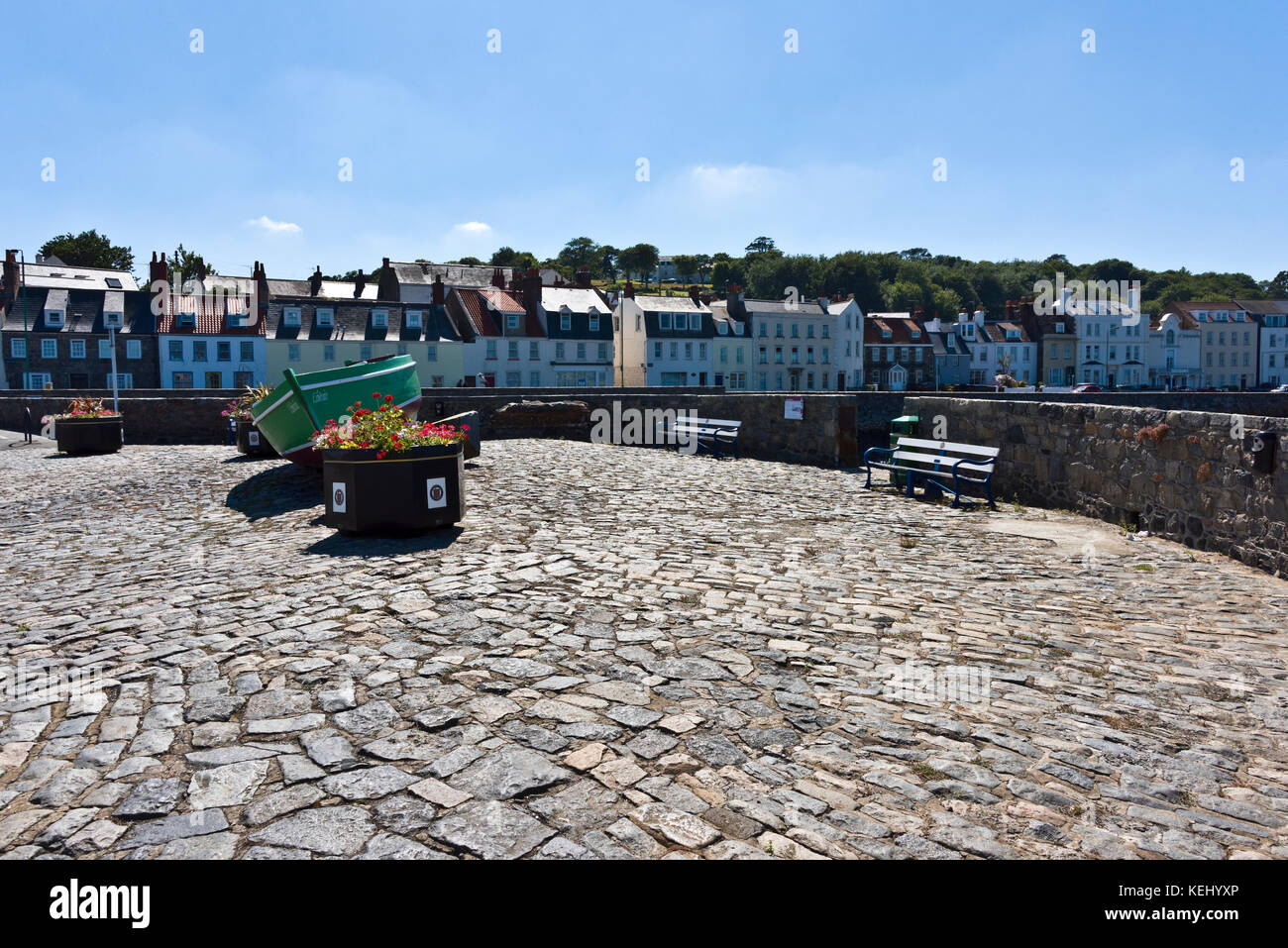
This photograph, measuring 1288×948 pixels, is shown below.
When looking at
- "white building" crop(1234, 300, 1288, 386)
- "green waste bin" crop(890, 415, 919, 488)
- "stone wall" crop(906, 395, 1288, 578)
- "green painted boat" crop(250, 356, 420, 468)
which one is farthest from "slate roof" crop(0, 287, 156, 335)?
"white building" crop(1234, 300, 1288, 386)

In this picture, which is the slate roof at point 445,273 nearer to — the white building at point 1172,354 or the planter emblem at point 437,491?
the planter emblem at point 437,491

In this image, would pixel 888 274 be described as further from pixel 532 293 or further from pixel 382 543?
pixel 382 543

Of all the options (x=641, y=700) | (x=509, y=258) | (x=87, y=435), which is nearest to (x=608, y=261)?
(x=509, y=258)

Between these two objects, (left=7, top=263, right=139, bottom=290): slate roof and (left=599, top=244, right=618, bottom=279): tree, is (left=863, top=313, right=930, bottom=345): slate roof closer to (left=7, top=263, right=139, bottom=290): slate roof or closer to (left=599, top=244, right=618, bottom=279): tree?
(left=7, top=263, right=139, bottom=290): slate roof

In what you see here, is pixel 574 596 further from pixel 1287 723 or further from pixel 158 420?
pixel 158 420

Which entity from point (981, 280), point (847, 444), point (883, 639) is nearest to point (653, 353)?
point (847, 444)

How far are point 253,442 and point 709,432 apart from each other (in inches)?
369

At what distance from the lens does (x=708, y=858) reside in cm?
313

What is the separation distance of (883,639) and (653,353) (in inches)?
2343

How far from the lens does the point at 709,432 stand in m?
19.5

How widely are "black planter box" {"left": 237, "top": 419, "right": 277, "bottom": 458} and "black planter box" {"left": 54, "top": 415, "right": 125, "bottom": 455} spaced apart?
4.89 meters

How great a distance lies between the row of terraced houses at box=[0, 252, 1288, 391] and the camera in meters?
54.6

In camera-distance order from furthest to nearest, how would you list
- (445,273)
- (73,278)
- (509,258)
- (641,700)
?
(509,258)
(445,273)
(73,278)
(641,700)
